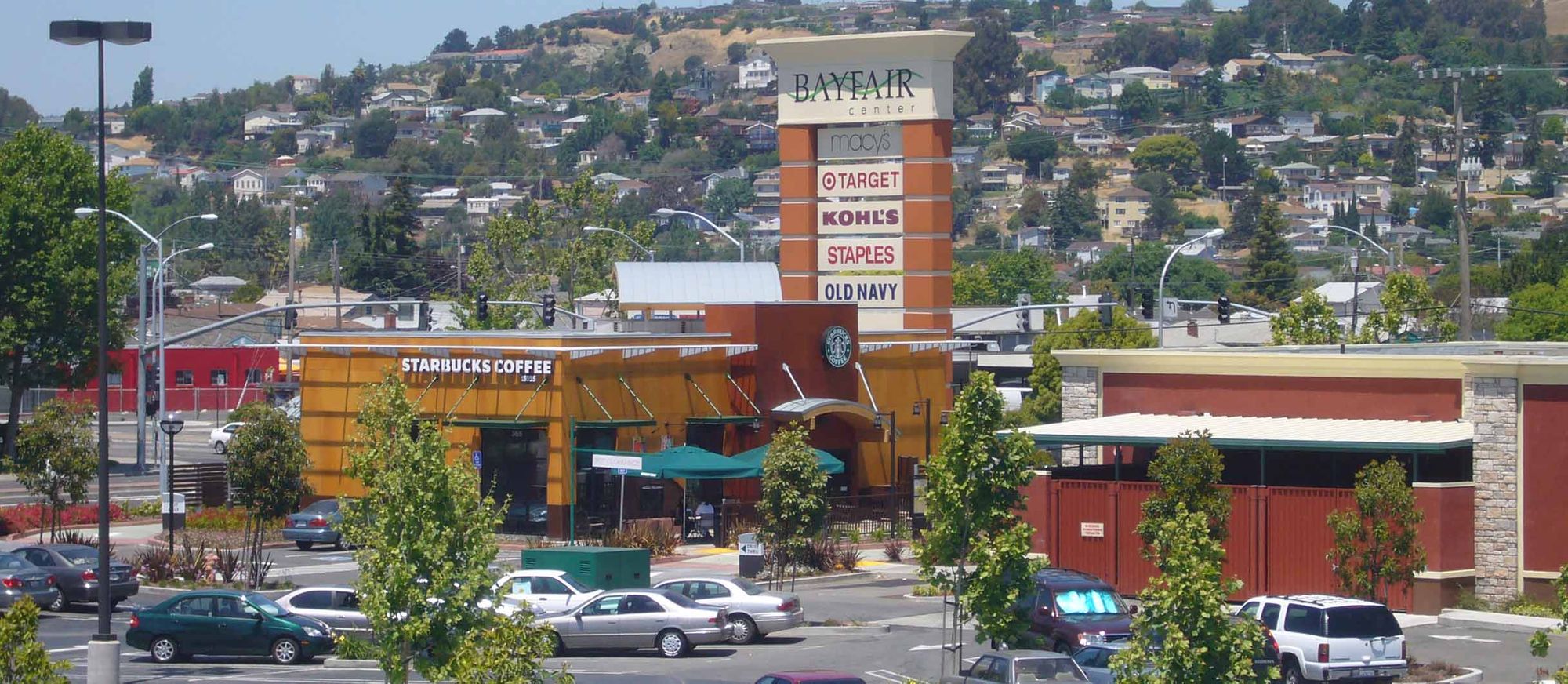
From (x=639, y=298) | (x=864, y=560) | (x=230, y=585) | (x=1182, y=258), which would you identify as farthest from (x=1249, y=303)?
(x=230, y=585)

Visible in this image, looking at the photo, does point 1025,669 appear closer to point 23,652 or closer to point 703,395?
point 23,652

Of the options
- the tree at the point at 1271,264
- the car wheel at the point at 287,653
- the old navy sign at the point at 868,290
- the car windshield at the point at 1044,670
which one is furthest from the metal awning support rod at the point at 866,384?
the tree at the point at 1271,264

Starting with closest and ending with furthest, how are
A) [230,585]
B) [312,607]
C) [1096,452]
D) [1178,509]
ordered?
[1178,509], [312,607], [230,585], [1096,452]

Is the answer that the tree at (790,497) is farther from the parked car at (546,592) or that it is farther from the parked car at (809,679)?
the parked car at (809,679)

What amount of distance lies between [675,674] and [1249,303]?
463 ft

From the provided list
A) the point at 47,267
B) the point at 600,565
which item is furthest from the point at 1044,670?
the point at 47,267

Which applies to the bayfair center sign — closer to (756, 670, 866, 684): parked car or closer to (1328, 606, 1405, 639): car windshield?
(1328, 606, 1405, 639): car windshield

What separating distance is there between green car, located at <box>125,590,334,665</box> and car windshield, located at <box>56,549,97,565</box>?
668cm

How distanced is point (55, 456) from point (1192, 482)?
87.2 ft

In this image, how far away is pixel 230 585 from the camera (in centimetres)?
4078

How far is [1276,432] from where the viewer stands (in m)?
38.1

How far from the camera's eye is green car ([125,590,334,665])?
3203 centimetres

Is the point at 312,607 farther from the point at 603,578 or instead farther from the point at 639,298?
the point at 639,298

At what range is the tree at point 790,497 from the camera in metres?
39.6
